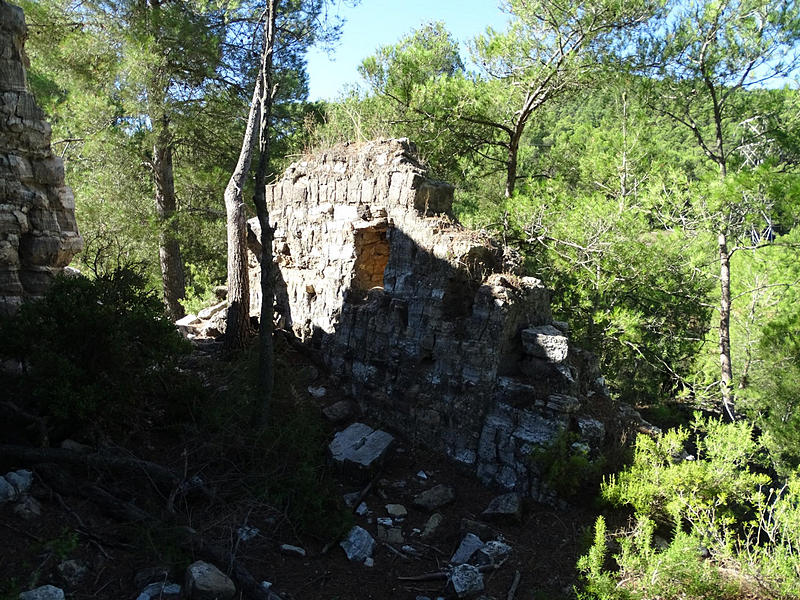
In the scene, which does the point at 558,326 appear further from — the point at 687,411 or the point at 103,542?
the point at 103,542

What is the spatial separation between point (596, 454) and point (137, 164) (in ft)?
43.5

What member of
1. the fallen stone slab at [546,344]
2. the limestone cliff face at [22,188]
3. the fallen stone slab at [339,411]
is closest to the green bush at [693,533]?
→ the fallen stone slab at [546,344]

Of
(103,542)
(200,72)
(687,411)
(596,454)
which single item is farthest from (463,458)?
(200,72)

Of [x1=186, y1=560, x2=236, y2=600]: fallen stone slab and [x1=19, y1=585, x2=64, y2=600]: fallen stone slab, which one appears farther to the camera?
[x1=186, y1=560, x2=236, y2=600]: fallen stone slab

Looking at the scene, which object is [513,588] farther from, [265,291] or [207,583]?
[265,291]

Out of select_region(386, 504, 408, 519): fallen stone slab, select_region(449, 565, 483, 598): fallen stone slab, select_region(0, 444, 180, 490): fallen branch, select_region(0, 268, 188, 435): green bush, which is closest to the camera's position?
select_region(449, 565, 483, 598): fallen stone slab

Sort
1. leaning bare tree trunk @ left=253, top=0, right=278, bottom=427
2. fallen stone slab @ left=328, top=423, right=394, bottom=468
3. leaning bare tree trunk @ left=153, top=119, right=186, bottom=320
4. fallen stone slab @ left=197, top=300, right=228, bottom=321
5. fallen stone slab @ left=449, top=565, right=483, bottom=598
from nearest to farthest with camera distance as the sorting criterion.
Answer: fallen stone slab @ left=449, top=565, right=483, bottom=598, leaning bare tree trunk @ left=253, top=0, right=278, bottom=427, fallen stone slab @ left=328, top=423, right=394, bottom=468, fallen stone slab @ left=197, top=300, right=228, bottom=321, leaning bare tree trunk @ left=153, top=119, right=186, bottom=320

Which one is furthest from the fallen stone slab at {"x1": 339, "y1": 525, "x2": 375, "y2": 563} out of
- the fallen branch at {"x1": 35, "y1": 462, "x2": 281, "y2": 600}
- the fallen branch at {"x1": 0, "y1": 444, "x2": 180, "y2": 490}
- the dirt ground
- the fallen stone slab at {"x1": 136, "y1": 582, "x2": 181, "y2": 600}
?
the fallen branch at {"x1": 0, "y1": 444, "x2": 180, "y2": 490}

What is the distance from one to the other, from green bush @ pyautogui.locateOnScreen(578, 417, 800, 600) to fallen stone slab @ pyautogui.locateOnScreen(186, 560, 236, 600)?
289 centimetres

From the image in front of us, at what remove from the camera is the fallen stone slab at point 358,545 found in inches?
222

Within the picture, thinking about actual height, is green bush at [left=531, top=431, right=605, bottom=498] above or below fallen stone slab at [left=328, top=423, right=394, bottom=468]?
above

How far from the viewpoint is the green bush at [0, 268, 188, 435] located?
5922 mm

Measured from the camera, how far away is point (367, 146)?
905cm

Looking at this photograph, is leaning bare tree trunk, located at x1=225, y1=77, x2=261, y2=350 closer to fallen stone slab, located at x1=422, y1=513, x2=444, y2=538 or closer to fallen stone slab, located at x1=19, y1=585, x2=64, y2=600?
fallen stone slab, located at x1=422, y1=513, x2=444, y2=538
